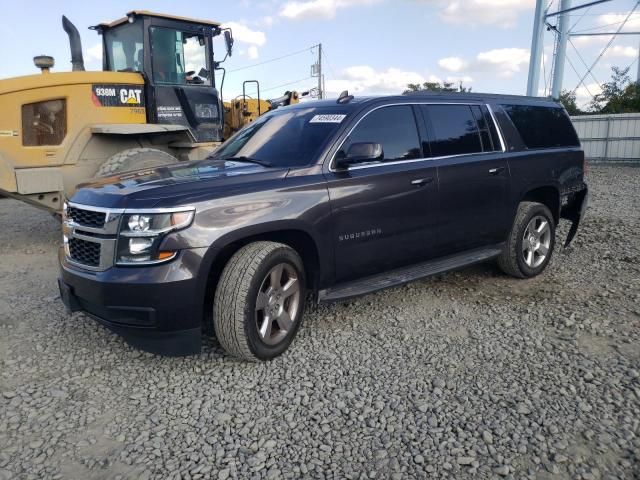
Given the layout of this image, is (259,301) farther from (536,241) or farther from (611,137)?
(611,137)

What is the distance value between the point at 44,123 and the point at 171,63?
2.05 metres

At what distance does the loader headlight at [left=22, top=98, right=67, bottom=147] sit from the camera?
22.1ft

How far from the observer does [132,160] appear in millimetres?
6734

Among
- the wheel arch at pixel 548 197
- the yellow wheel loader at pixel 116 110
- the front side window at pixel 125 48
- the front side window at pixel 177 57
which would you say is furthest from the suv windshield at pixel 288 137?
the front side window at pixel 125 48

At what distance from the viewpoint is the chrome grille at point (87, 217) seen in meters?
3.43

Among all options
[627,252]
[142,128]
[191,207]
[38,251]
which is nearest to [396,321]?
[191,207]

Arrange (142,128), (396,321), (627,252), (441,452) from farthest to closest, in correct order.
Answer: (142,128), (627,252), (396,321), (441,452)

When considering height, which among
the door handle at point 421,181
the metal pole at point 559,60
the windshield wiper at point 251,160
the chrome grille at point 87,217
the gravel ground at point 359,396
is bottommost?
the gravel ground at point 359,396

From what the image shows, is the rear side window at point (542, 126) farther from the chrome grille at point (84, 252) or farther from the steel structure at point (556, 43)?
the steel structure at point (556, 43)

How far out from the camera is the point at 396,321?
4.47 m

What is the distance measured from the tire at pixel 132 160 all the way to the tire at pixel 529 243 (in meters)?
4.29

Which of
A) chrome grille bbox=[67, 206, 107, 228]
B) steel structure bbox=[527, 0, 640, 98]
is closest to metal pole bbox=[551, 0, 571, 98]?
steel structure bbox=[527, 0, 640, 98]

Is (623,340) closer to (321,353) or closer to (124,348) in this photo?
(321,353)

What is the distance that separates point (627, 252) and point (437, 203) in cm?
347
